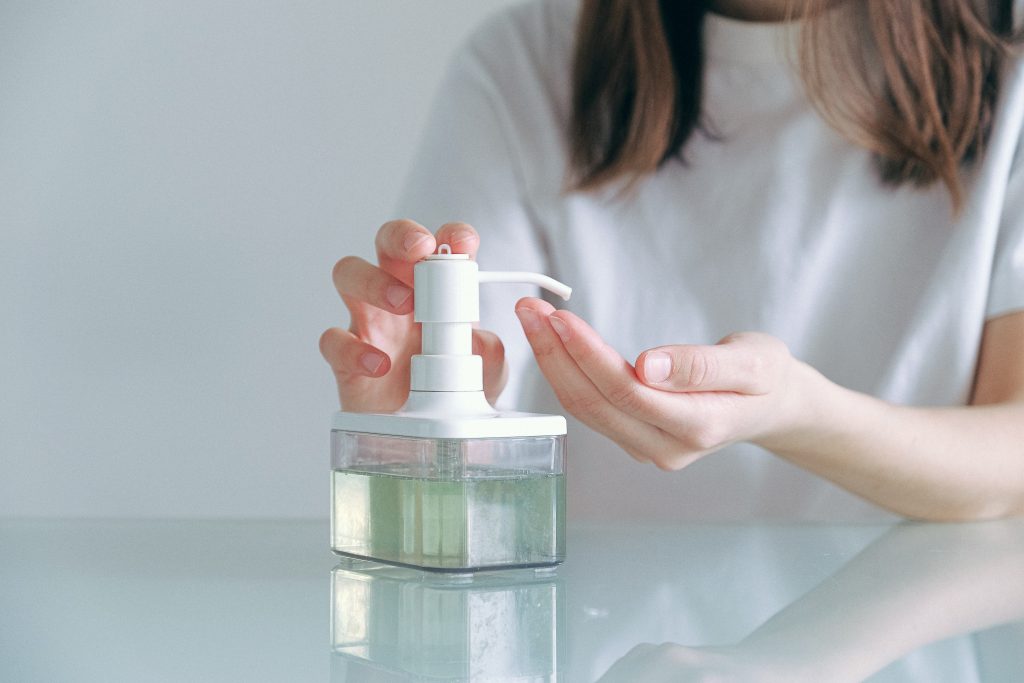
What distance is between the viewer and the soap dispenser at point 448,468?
39 cm

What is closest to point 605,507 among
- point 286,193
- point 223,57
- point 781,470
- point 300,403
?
point 781,470

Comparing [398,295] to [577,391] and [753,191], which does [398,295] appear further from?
[753,191]

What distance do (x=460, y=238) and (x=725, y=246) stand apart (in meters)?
0.44

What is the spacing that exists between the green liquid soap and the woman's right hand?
118 mm

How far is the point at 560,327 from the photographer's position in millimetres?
446

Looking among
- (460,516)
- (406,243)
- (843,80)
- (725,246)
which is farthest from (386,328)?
(843,80)

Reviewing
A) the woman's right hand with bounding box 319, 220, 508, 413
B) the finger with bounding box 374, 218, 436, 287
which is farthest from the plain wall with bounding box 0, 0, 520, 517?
the finger with bounding box 374, 218, 436, 287

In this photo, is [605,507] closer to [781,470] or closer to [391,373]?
[781,470]

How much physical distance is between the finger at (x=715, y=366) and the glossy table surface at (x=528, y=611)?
0.08m

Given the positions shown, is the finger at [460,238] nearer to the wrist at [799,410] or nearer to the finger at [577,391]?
the finger at [577,391]

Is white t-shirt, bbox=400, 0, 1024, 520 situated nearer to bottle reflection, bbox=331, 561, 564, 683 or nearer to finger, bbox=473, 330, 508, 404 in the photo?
finger, bbox=473, 330, 508, 404

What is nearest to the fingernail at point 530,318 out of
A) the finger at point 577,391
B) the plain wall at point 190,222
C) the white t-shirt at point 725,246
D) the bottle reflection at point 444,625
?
the finger at point 577,391

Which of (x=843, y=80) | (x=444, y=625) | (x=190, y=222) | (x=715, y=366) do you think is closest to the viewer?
(x=444, y=625)

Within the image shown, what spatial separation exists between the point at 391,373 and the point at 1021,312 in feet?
1.64
